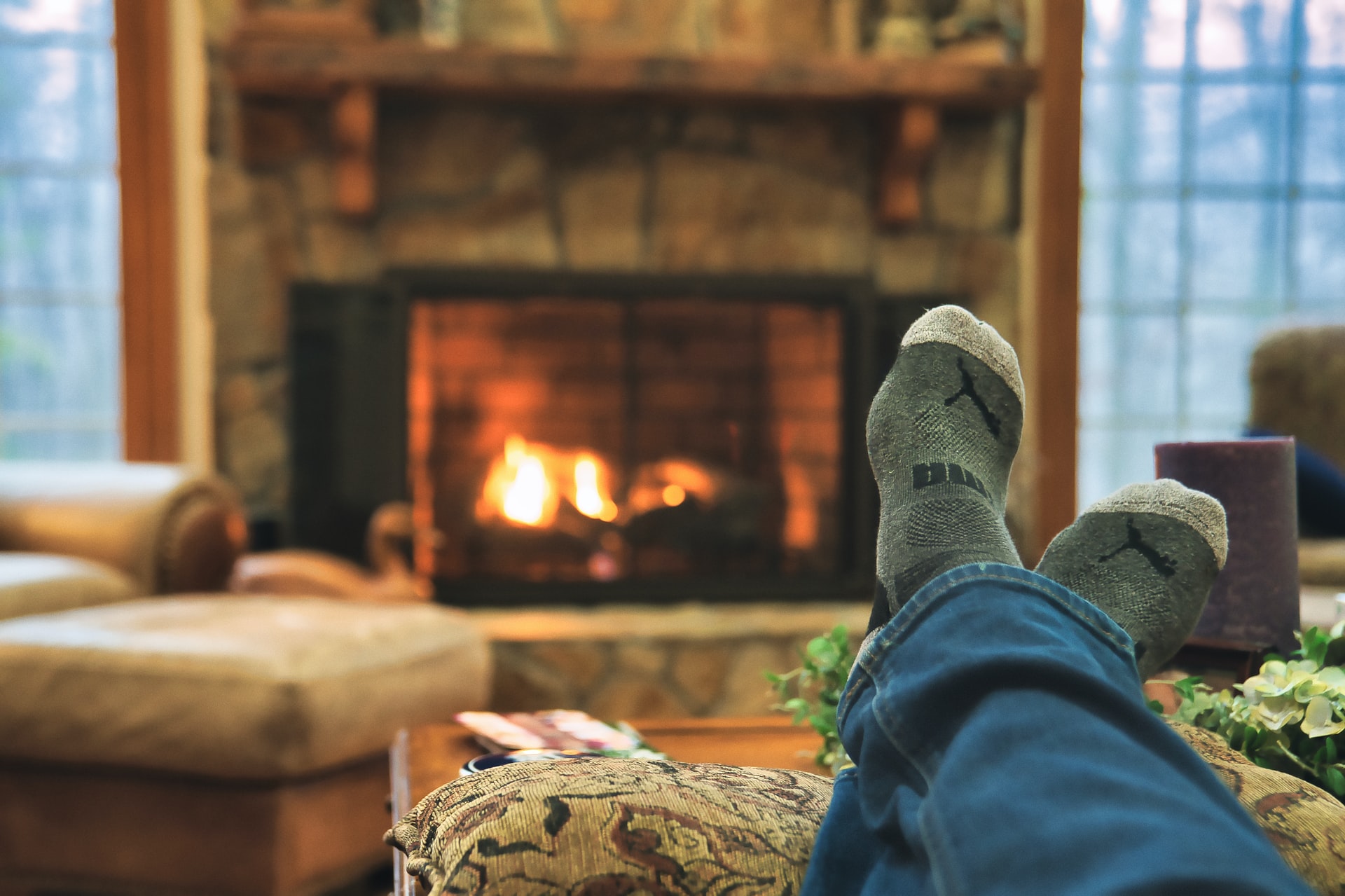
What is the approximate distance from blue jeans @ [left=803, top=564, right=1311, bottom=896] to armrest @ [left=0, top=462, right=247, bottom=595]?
1.24m

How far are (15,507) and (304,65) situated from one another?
93cm

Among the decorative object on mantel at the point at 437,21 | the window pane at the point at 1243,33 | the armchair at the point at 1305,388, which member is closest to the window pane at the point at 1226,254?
the window pane at the point at 1243,33

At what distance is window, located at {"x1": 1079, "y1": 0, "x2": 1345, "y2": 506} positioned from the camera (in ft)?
8.04

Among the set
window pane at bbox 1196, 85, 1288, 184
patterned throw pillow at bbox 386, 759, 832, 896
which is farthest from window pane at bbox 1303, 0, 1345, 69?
patterned throw pillow at bbox 386, 759, 832, 896

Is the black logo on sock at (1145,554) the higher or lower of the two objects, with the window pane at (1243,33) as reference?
lower

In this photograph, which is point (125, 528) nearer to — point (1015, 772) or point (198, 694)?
point (198, 694)

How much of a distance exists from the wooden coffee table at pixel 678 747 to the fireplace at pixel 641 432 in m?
1.18

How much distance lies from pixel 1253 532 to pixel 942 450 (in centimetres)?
27

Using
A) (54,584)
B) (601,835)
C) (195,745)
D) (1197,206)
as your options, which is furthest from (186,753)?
(1197,206)

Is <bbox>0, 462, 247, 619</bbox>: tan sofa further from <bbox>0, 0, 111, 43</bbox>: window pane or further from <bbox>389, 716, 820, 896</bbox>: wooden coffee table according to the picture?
<bbox>0, 0, 111, 43</bbox>: window pane

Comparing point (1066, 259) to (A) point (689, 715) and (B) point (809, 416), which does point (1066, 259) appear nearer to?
(B) point (809, 416)

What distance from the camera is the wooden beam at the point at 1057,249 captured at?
7.77 feet

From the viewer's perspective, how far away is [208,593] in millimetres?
1490

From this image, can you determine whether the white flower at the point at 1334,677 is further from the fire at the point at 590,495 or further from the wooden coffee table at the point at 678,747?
the fire at the point at 590,495
